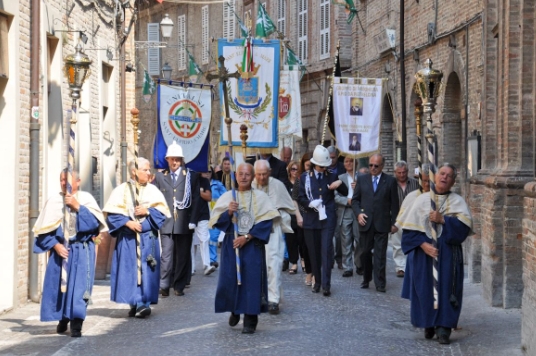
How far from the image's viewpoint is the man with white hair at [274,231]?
12.7m

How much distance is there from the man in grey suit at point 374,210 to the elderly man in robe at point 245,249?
3822mm

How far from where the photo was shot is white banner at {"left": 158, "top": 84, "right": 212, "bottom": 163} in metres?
19.1

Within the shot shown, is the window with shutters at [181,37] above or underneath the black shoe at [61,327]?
above

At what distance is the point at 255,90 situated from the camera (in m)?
19.5

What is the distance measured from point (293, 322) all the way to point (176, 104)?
8.03m

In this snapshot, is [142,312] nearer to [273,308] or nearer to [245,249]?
[273,308]

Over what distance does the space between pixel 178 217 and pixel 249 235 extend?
11.7 feet

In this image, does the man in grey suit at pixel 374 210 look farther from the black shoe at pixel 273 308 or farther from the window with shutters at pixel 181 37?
the window with shutters at pixel 181 37

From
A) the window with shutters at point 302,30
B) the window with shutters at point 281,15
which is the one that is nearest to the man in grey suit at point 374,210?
the window with shutters at point 302,30

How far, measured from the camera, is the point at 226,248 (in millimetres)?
11641

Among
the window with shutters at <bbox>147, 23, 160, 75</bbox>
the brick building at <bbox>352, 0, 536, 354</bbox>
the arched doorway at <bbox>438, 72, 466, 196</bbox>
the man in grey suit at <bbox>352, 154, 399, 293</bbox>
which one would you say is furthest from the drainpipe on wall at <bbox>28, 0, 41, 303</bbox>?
the window with shutters at <bbox>147, 23, 160, 75</bbox>

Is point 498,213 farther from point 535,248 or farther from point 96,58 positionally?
point 96,58

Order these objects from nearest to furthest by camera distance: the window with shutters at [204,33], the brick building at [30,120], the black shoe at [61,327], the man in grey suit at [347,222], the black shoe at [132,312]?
the black shoe at [61,327], the black shoe at [132,312], the brick building at [30,120], the man in grey suit at [347,222], the window with shutters at [204,33]

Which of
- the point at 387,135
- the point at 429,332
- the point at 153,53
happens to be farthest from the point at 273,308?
the point at 153,53
